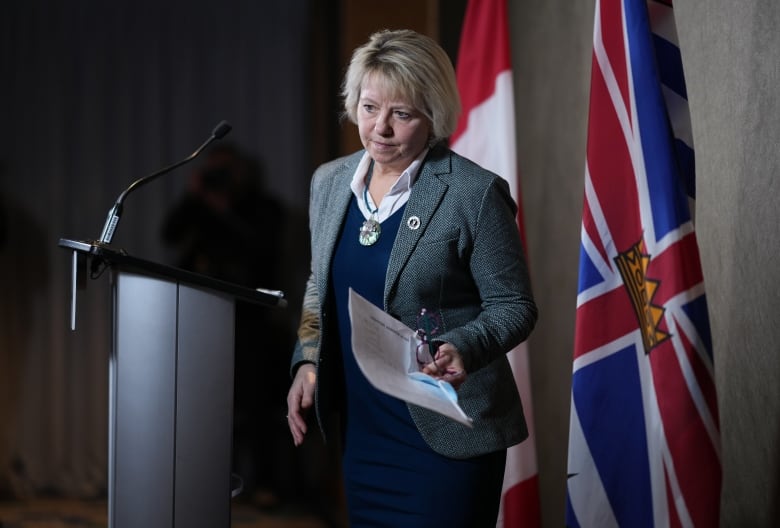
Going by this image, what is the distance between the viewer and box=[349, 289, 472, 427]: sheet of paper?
1.14 metres

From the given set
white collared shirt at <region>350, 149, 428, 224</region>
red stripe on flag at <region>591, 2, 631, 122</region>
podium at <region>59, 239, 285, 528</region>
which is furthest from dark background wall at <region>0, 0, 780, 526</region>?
podium at <region>59, 239, 285, 528</region>

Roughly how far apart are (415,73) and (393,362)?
1.77ft

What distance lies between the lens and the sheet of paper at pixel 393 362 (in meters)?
1.14

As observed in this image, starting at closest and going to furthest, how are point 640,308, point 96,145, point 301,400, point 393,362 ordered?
point 393,362
point 301,400
point 640,308
point 96,145

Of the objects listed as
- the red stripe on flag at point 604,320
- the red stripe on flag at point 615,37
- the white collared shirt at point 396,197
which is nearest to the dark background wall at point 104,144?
the red stripe on flag at point 615,37

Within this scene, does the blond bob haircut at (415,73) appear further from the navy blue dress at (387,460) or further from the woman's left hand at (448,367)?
the woman's left hand at (448,367)

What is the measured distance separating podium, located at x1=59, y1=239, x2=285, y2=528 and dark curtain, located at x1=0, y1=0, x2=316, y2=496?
2749 mm

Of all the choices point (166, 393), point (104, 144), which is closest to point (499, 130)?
point (166, 393)

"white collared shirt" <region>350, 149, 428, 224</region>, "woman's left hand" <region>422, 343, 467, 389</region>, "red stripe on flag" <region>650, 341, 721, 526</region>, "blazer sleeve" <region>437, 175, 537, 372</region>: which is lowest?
"red stripe on flag" <region>650, 341, 721, 526</region>

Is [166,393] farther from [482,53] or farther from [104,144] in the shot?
[104,144]

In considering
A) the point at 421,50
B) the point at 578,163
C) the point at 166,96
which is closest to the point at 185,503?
the point at 421,50

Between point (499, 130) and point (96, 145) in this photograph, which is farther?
point (96, 145)

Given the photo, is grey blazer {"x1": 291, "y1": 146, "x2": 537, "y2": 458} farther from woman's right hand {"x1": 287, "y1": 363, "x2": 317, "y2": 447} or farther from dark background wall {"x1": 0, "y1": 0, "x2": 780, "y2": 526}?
dark background wall {"x1": 0, "y1": 0, "x2": 780, "y2": 526}

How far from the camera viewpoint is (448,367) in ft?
4.39
